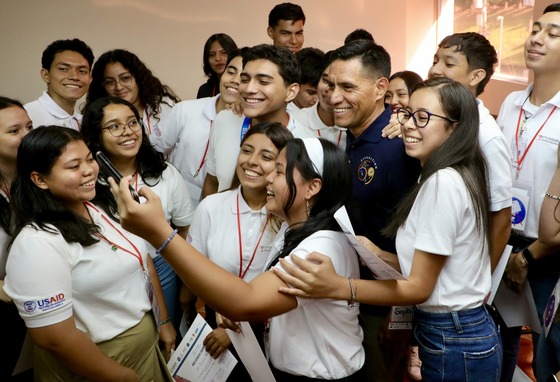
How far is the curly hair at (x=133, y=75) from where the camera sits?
3551 millimetres

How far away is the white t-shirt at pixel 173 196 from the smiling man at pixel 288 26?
2.16 metres

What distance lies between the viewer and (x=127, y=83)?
3.54 metres

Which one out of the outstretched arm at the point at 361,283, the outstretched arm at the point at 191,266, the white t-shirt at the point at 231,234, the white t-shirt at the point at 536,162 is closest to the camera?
the outstretched arm at the point at 191,266

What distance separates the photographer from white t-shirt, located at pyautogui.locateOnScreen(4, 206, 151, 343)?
168cm

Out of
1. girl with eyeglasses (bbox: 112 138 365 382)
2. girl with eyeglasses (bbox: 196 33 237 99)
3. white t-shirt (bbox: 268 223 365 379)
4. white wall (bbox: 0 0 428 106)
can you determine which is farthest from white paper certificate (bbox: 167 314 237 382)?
white wall (bbox: 0 0 428 106)

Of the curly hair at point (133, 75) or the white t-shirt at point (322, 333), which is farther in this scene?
the curly hair at point (133, 75)

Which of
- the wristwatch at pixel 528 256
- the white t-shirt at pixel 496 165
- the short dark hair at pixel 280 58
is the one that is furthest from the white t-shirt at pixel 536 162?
the short dark hair at pixel 280 58

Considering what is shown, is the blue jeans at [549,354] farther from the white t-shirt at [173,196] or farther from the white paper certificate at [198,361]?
the white t-shirt at [173,196]

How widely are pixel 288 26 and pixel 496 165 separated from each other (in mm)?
2874

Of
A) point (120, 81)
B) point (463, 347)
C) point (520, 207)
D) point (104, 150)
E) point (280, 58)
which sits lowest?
point (463, 347)

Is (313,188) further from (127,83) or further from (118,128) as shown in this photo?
(127,83)

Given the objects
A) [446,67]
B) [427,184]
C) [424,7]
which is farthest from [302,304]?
[424,7]

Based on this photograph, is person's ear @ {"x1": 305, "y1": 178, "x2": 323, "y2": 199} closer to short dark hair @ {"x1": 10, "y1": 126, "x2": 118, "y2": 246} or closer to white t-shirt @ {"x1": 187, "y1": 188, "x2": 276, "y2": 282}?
white t-shirt @ {"x1": 187, "y1": 188, "x2": 276, "y2": 282}

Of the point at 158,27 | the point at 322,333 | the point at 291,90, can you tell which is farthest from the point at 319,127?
the point at 158,27
